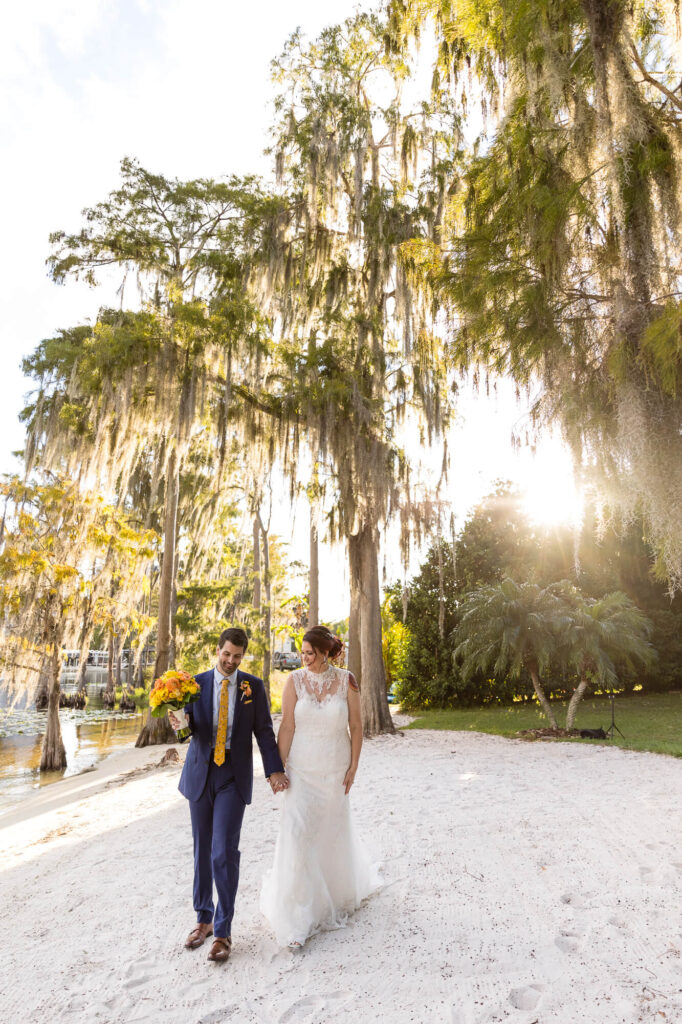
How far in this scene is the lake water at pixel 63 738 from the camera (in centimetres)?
1140

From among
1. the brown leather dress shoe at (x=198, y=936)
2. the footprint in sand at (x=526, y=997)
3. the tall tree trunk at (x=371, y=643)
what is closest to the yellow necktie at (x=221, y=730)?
the brown leather dress shoe at (x=198, y=936)

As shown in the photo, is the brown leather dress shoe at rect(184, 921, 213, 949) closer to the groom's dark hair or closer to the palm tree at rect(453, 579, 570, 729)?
the groom's dark hair

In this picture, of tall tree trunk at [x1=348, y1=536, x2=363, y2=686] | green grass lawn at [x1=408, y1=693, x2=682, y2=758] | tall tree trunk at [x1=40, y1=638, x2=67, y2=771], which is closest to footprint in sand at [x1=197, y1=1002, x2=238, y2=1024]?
green grass lawn at [x1=408, y1=693, x2=682, y2=758]

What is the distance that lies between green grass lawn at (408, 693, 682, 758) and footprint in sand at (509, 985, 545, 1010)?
6.84 m

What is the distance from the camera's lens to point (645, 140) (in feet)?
11.8

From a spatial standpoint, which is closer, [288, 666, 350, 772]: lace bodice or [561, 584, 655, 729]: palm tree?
[288, 666, 350, 772]: lace bodice

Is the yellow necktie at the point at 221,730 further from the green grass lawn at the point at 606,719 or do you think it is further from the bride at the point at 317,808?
the green grass lawn at the point at 606,719

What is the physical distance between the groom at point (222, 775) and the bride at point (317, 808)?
0.49ft

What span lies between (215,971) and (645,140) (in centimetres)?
500

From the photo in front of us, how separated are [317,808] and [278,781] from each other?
272 mm

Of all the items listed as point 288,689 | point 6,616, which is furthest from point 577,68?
point 6,616

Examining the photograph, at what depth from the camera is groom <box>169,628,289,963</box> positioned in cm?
304

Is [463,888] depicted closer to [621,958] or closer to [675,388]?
[621,958]

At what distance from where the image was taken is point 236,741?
3270 mm
